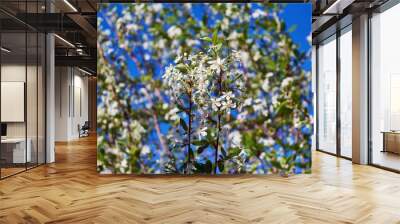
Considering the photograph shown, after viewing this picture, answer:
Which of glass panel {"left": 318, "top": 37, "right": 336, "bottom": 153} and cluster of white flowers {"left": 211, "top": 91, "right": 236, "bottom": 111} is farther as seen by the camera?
glass panel {"left": 318, "top": 37, "right": 336, "bottom": 153}

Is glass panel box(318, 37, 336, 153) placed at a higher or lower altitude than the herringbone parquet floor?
higher

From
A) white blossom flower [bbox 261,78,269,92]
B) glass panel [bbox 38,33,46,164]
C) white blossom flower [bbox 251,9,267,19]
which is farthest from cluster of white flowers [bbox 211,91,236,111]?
glass panel [bbox 38,33,46,164]

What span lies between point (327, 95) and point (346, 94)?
1274mm

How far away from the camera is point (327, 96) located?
9.58m

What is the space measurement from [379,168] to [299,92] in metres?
2.50

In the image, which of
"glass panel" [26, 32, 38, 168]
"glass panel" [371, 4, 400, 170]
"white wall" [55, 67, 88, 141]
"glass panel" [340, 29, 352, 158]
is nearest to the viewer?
"glass panel" [371, 4, 400, 170]

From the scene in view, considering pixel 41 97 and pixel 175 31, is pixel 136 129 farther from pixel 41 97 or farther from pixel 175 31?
pixel 41 97

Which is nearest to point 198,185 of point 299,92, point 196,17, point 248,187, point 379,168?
point 248,187

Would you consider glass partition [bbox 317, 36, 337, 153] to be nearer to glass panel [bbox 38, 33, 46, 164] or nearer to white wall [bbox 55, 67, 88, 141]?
glass panel [bbox 38, 33, 46, 164]

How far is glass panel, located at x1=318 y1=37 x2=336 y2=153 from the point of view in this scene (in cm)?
912

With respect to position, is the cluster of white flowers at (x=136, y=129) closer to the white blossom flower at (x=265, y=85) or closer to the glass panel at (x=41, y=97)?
the white blossom flower at (x=265, y=85)

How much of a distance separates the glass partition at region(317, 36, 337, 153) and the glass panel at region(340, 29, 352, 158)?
18.6 inches

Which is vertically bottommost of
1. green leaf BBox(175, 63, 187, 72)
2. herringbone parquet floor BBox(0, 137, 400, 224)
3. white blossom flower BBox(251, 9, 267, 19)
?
herringbone parquet floor BBox(0, 137, 400, 224)

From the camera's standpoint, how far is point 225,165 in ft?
19.2
